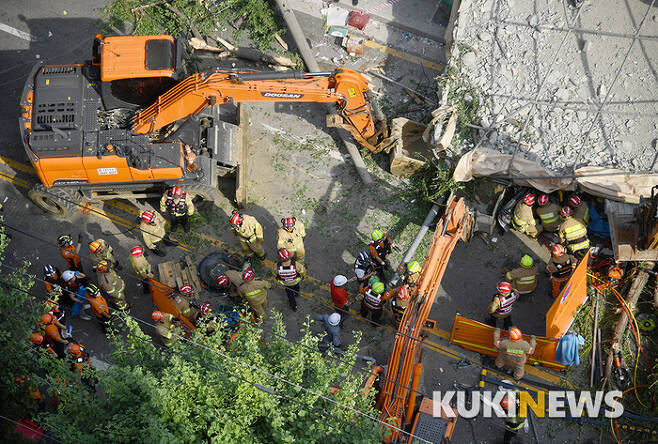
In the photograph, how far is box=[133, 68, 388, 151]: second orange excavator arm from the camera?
14336mm

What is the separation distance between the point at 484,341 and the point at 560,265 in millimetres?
2264

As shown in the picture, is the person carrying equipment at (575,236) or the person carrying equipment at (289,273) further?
the person carrying equipment at (575,236)

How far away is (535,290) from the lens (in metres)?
14.7

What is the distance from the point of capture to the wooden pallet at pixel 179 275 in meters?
14.7

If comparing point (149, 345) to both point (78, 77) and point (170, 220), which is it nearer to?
point (170, 220)

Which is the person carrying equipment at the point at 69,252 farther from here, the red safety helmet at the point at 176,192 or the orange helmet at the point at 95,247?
the red safety helmet at the point at 176,192

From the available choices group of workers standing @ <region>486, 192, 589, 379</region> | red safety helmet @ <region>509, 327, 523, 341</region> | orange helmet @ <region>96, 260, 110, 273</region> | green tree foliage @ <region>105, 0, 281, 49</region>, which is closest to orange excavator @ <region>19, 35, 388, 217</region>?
orange helmet @ <region>96, 260, 110, 273</region>

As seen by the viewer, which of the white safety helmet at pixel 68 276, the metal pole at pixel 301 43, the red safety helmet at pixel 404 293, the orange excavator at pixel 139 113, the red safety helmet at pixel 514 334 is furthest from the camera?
the metal pole at pixel 301 43

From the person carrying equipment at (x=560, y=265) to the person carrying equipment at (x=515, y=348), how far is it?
67.1 inches

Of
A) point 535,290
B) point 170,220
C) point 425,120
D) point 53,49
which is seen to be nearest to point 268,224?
point 170,220

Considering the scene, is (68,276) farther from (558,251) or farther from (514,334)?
(558,251)

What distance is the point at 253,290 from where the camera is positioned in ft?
44.8

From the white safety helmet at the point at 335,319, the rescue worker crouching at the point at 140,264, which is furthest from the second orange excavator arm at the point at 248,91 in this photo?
the white safety helmet at the point at 335,319

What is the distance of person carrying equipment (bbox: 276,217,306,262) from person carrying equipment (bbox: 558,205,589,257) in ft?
18.2
